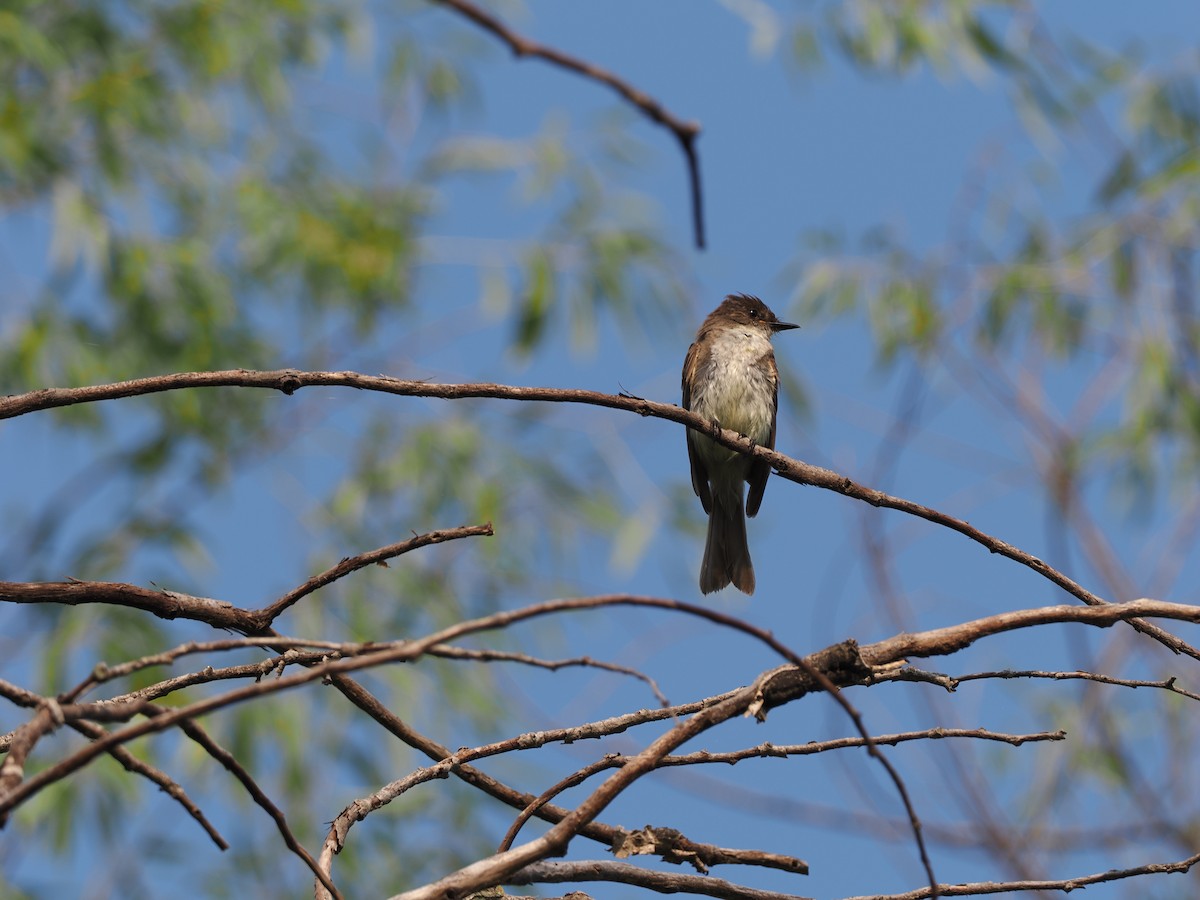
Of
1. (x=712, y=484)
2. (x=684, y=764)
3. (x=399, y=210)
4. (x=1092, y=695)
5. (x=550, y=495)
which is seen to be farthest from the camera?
(x=399, y=210)

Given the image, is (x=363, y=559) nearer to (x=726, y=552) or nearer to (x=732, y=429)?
(x=726, y=552)

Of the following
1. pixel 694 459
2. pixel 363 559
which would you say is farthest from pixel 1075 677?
pixel 694 459

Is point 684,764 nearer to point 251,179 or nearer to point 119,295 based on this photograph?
point 119,295

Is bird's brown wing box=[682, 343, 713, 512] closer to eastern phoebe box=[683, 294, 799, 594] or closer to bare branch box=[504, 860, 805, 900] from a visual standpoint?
eastern phoebe box=[683, 294, 799, 594]

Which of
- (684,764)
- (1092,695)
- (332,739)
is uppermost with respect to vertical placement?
(332,739)

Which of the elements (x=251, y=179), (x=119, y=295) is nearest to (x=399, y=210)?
(x=251, y=179)

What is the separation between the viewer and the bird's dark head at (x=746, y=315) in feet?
25.2

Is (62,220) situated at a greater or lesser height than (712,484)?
greater

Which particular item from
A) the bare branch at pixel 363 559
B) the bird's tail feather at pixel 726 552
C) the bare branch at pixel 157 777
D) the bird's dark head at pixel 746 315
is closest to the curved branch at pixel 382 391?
the bare branch at pixel 363 559

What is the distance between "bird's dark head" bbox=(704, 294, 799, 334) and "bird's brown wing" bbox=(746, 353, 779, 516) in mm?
414

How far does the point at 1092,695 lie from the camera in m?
9.27

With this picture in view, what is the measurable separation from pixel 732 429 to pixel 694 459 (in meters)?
0.31

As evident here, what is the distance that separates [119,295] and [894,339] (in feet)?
22.1

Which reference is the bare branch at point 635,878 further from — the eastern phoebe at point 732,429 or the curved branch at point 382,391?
the eastern phoebe at point 732,429
